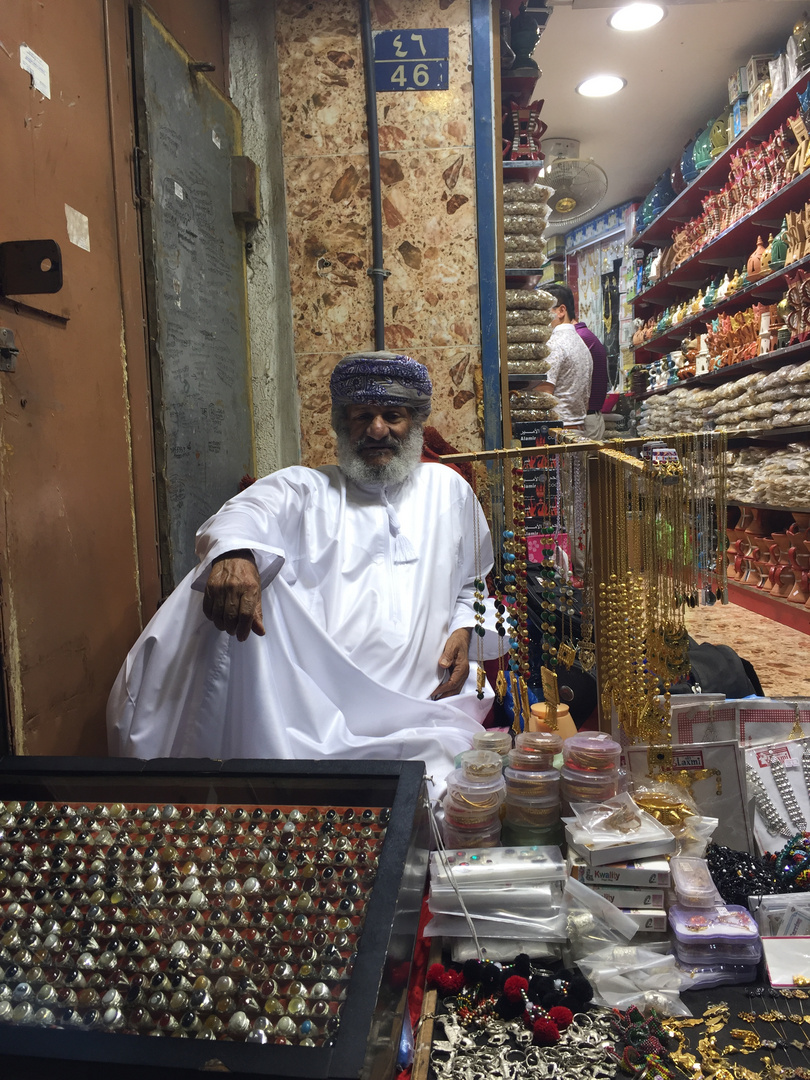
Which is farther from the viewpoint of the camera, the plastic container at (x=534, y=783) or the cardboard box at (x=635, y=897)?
the plastic container at (x=534, y=783)

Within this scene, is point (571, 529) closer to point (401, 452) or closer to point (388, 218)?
point (401, 452)

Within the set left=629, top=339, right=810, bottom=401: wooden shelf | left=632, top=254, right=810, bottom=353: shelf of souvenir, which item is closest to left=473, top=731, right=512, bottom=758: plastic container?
left=629, top=339, right=810, bottom=401: wooden shelf

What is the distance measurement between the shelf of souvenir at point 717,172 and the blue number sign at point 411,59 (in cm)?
207

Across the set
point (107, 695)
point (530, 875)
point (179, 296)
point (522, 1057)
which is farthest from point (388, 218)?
point (522, 1057)

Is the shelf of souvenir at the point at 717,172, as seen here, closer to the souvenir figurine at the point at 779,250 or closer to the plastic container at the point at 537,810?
the souvenir figurine at the point at 779,250

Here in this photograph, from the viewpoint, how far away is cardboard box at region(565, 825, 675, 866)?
51.2 inches

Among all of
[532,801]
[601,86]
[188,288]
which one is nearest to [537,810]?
[532,801]

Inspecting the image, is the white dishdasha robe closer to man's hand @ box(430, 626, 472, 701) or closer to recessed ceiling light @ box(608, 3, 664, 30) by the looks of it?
man's hand @ box(430, 626, 472, 701)

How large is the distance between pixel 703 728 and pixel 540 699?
0.66 metres

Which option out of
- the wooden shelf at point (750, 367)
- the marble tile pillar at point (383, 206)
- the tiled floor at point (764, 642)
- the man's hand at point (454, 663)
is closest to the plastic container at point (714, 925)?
the man's hand at point (454, 663)

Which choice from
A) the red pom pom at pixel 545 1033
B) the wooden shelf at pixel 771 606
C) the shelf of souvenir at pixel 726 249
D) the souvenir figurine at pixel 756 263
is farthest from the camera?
the souvenir figurine at pixel 756 263

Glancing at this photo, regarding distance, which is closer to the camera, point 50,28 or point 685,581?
point 685,581

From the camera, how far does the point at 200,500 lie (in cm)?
272

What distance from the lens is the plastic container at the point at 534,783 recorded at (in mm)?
1470
